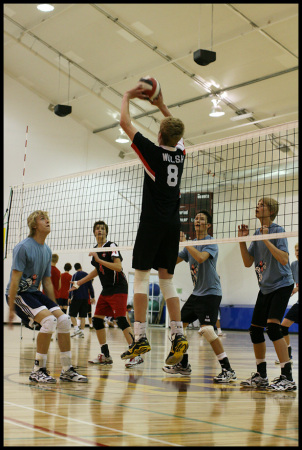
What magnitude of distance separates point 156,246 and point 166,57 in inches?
522

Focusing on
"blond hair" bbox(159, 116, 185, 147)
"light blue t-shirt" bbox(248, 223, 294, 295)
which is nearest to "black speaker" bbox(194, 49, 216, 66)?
"light blue t-shirt" bbox(248, 223, 294, 295)

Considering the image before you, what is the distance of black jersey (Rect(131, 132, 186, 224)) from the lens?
4.15m

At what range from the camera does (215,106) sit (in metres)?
16.8

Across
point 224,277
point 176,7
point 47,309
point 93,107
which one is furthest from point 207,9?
point 224,277

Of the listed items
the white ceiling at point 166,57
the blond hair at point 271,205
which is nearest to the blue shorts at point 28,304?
the blond hair at point 271,205

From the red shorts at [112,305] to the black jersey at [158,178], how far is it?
3567 mm

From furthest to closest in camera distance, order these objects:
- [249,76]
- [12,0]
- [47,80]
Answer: [47,80] → [249,76] → [12,0]

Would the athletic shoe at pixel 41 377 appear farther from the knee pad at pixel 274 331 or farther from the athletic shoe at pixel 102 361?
the athletic shoe at pixel 102 361

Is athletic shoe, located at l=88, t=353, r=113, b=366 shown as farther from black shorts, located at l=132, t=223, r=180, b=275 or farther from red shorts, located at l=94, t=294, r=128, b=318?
black shorts, located at l=132, t=223, r=180, b=275

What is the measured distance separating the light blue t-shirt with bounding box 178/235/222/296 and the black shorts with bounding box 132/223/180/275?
1862 millimetres

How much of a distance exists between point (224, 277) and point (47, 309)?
19294 millimetres

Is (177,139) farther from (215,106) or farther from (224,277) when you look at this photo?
(224,277)

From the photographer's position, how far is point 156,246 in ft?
13.8

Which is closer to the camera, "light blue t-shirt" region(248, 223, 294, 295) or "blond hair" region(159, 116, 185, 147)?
"blond hair" region(159, 116, 185, 147)
